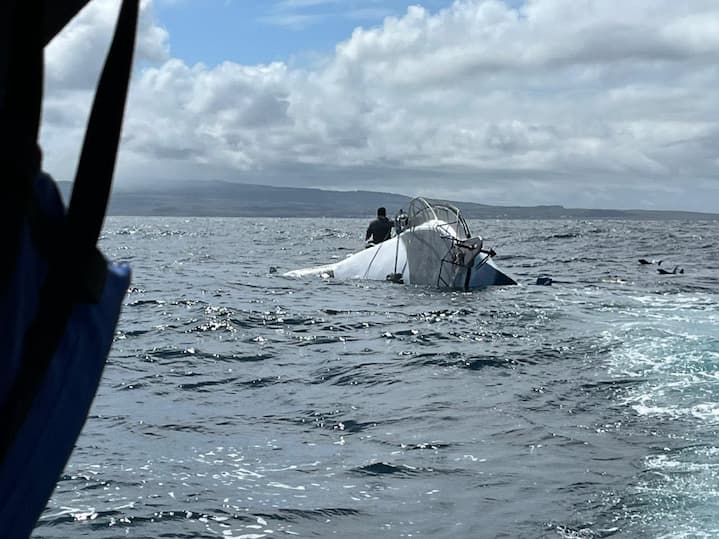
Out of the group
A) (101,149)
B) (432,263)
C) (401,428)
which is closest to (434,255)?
(432,263)

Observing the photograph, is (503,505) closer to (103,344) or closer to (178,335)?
(103,344)

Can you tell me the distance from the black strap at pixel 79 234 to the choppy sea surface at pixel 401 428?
4.87m

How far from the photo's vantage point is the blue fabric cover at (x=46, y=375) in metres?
1.03

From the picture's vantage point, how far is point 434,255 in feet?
77.7

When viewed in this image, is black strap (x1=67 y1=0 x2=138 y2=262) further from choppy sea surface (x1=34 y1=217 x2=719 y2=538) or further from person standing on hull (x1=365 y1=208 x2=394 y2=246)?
person standing on hull (x1=365 y1=208 x2=394 y2=246)

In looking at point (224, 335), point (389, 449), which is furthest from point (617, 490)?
point (224, 335)

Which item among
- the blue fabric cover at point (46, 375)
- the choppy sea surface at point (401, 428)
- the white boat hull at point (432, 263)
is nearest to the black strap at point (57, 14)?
the blue fabric cover at point (46, 375)

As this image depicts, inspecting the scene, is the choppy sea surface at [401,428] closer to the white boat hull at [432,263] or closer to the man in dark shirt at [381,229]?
the white boat hull at [432,263]

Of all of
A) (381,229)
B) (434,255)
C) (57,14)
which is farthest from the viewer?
(381,229)

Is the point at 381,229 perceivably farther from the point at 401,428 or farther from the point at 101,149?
the point at 101,149

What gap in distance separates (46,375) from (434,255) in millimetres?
A: 22713

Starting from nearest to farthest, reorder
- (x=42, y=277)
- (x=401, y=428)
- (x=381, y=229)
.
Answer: (x=42, y=277) < (x=401, y=428) < (x=381, y=229)

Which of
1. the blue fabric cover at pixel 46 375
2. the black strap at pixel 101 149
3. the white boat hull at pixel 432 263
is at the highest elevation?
the black strap at pixel 101 149

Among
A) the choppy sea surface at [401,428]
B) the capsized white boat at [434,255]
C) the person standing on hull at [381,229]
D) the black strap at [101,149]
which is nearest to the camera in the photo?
the black strap at [101,149]
